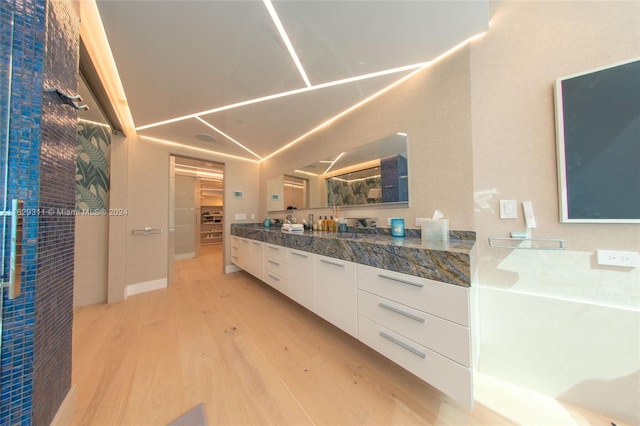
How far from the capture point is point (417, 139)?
5.32ft

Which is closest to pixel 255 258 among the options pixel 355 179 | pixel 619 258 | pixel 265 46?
pixel 355 179

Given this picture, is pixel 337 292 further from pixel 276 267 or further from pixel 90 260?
pixel 90 260

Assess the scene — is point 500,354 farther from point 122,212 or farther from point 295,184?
point 122,212

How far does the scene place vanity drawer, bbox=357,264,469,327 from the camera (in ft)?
2.89

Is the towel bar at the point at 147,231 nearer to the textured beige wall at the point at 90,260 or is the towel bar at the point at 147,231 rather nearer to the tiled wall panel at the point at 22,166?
the textured beige wall at the point at 90,260

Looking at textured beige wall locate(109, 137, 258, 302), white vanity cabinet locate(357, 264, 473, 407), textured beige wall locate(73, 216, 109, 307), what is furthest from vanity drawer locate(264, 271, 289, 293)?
textured beige wall locate(73, 216, 109, 307)

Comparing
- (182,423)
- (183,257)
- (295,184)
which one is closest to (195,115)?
(295,184)

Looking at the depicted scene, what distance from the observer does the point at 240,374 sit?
4.26 feet

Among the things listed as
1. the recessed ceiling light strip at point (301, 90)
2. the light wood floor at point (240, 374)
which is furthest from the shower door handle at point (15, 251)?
the recessed ceiling light strip at point (301, 90)

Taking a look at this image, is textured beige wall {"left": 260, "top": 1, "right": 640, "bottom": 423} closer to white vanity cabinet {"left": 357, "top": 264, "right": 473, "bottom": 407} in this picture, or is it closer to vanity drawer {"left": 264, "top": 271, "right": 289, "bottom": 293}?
white vanity cabinet {"left": 357, "top": 264, "right": 473, "bottom": 407}

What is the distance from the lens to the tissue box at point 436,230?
4.44 feet

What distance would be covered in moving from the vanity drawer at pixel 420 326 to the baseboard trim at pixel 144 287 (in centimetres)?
314

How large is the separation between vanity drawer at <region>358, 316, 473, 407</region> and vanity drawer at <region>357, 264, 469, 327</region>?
8.4 inches

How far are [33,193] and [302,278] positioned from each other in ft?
5.26
